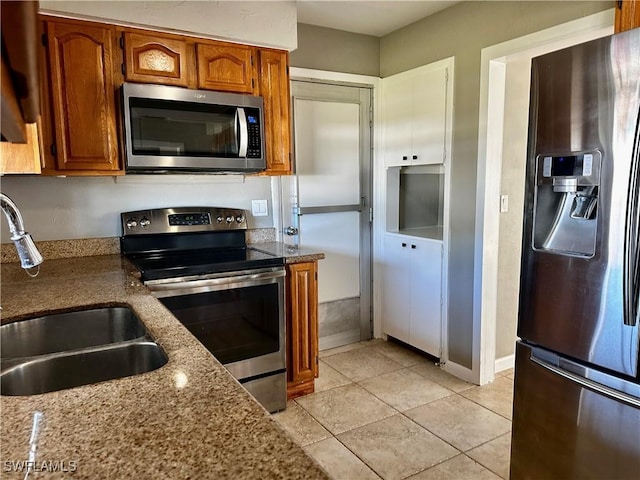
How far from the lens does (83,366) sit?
117 centimetres

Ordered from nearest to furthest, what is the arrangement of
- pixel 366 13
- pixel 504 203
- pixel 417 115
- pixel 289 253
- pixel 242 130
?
pixel 242 130 < pixel 289 253 < pixel 504 203 < pixel 366 13 < pixel 417 115

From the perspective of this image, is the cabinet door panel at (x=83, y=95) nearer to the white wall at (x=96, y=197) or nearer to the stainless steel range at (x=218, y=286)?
the white wall at (x=96, y=197)

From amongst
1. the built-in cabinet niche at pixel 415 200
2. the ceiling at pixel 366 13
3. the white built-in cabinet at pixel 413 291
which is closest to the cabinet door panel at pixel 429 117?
the built-in cabinet niche at pixel 415 200

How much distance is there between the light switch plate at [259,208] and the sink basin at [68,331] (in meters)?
1.60

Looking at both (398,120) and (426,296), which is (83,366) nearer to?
(426,296)

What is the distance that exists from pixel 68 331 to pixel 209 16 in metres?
1.79

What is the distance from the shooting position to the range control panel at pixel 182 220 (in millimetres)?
2543

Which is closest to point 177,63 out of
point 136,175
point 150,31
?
point 150,31

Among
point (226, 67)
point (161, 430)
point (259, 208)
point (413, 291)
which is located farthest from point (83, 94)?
point (413, 291)

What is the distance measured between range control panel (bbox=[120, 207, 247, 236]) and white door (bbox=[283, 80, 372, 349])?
468 mm

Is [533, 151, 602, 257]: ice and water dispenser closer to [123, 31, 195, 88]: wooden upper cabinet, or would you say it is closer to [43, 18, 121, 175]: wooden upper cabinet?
[123, 31, 195, 88]: wooden upper cabinet

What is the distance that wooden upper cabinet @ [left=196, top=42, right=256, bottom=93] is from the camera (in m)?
2.41

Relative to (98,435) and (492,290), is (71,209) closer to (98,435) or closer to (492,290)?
(98,435)

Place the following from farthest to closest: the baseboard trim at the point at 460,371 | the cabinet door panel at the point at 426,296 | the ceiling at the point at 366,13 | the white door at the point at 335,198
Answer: the white door at the point at 335,198 → the cabinet door panel at the point at 426,296 → the baseboard trim at the point at 460,371 → the ceiling at the point at 366,13
